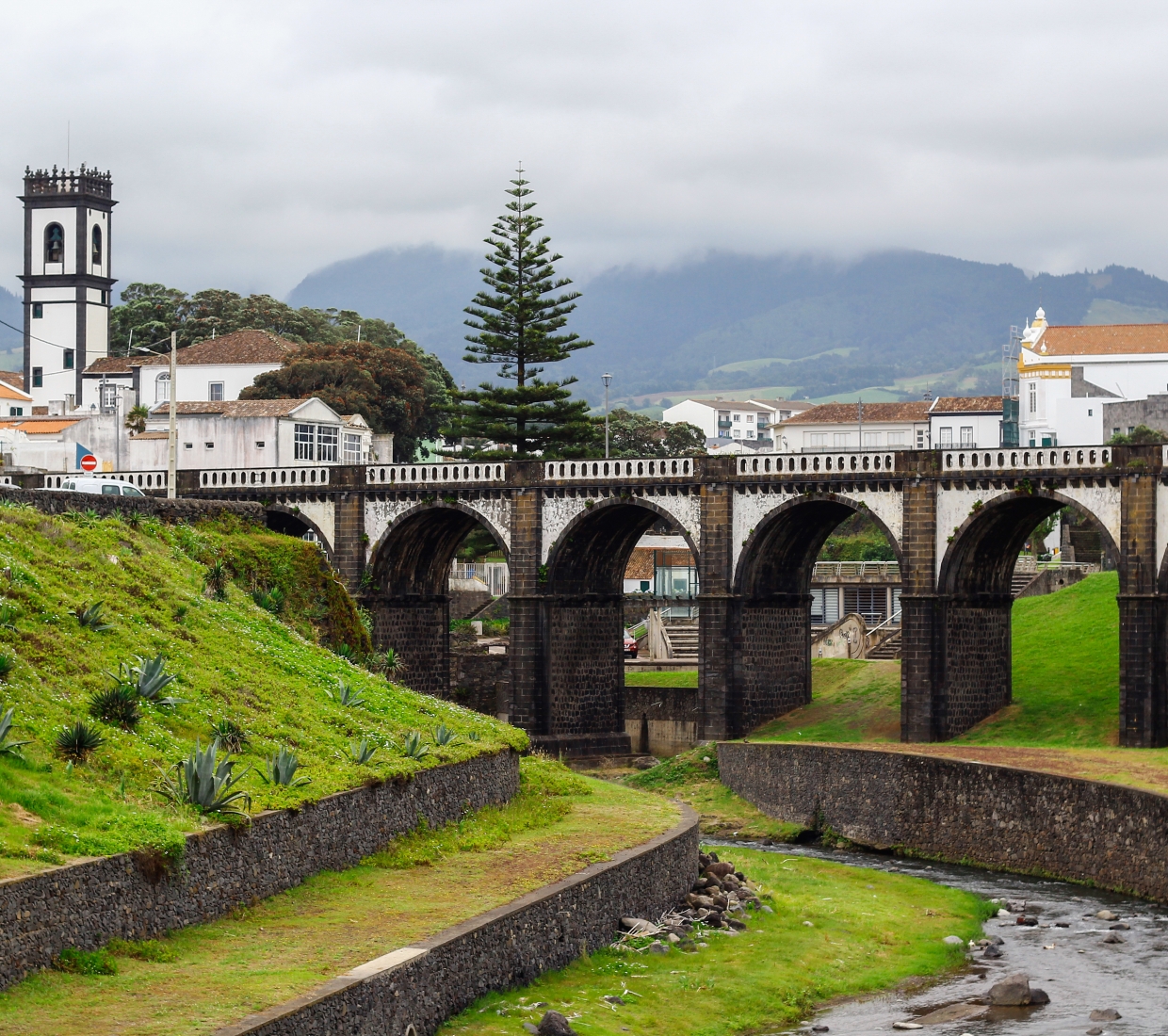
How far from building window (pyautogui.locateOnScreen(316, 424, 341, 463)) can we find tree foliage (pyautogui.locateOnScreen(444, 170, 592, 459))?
536 centimetres

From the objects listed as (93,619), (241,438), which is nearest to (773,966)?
(93,619)

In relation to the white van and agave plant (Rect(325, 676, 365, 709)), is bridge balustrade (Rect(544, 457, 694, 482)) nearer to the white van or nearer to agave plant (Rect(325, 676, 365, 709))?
the white van

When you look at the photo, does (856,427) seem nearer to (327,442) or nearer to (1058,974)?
(327,442)

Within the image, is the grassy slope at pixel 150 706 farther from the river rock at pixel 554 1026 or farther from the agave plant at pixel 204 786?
the river rock at pixel 554 1026

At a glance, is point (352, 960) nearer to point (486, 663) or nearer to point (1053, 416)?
point (486, 663)

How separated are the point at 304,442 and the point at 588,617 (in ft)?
68.1

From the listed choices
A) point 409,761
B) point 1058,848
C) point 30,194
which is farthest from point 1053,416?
point 409,761

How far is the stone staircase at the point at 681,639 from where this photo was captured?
70938mm

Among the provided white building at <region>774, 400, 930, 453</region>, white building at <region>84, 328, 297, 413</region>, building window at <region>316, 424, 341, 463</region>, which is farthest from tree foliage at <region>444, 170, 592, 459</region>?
white building at <region>774, 400, 930, 453</region>

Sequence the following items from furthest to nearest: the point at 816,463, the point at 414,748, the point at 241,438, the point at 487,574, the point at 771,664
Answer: the point at 487,574
the point at 241,438
the point at 771,664
the point at 816,463
the point at 414,748

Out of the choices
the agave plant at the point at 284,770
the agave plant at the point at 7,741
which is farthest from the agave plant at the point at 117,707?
the agave plant at the point at 7,741

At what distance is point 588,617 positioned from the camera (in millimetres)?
59812

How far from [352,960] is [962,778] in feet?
70.8

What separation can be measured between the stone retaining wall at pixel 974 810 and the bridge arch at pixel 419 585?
1835 centimetres
